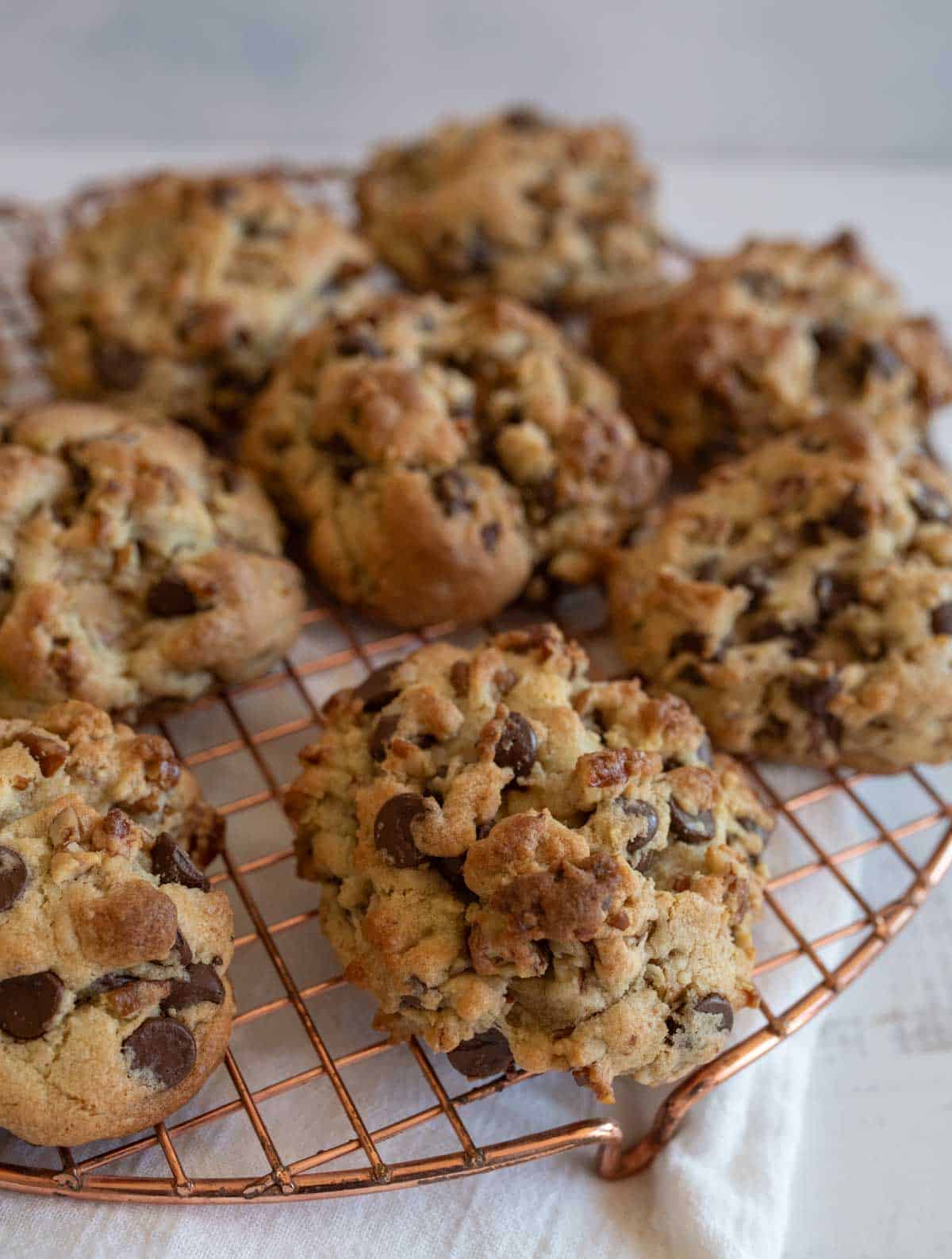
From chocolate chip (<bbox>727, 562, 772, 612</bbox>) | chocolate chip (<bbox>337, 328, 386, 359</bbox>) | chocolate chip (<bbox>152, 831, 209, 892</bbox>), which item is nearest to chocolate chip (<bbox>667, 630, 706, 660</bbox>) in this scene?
chocolate chip (<bbox>727, 562, 772, 612</bbox>)

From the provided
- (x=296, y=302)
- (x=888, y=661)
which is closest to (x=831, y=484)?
(x=888, y=661)

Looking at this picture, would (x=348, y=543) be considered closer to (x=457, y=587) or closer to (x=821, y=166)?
(x=457, y=587)

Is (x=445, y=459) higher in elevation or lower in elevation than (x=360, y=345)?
lower

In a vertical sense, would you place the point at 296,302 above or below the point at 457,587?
above

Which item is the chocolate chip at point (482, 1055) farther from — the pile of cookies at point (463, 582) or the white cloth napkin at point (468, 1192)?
the white cloth napkin at point (468, 1192)

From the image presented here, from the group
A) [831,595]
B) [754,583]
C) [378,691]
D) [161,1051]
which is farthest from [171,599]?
[831,595]

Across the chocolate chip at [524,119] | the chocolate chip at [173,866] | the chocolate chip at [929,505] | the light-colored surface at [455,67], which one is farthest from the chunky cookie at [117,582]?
the light-colored surface at [455,67]

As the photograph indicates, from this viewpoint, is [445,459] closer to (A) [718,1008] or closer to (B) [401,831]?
(B) [401,831]
